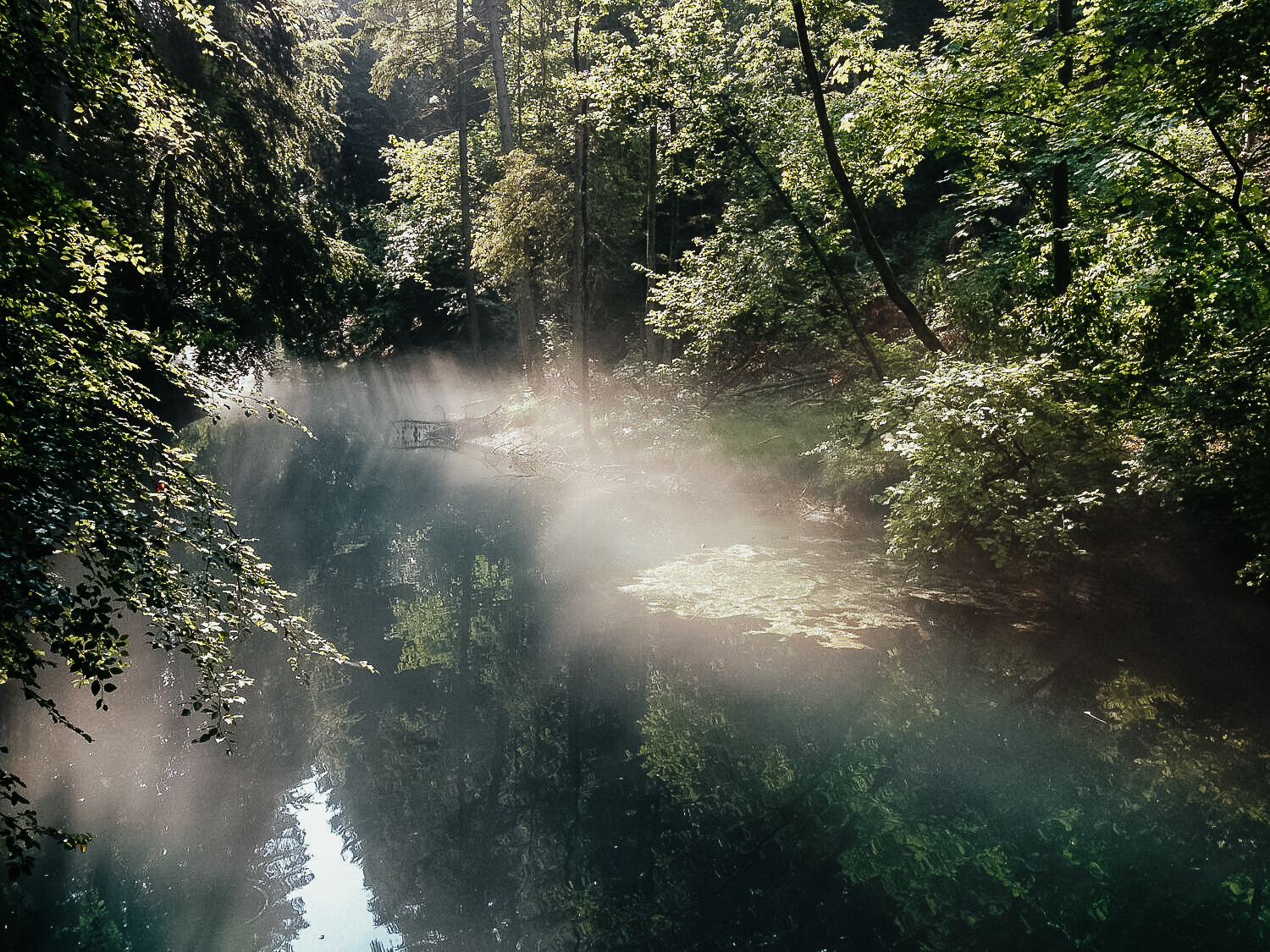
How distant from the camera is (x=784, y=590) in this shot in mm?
11820

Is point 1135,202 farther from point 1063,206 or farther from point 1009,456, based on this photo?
point 1009,456

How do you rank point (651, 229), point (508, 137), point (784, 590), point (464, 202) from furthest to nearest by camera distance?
1. point (464, 202)
2. point (508, 137)
3. point (651, 229)
4. point (784, 590)

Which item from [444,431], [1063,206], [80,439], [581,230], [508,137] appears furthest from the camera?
[444,431]

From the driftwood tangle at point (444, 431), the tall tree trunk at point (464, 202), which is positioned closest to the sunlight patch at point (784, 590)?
the driftwood tangle at point (444, 431)

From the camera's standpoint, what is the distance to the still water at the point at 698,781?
5555 millimetres

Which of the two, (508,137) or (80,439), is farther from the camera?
(508,137)

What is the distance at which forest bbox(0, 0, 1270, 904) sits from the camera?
4145 millimetres

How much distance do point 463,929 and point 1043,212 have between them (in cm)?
1211

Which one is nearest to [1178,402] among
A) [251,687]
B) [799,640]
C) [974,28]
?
[799,640]

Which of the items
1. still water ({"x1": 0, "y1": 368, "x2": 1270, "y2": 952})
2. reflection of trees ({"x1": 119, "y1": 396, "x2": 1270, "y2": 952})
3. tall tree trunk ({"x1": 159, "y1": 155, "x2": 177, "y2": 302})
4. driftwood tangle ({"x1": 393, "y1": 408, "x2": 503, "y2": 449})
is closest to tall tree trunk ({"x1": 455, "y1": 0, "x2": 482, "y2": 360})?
driftwood tangle ({"x1": 393, "y1": 408, "x2": 503, "y2": 449})

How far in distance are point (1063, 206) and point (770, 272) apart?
838 centimetres

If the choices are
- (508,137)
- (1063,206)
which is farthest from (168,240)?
(508,137)

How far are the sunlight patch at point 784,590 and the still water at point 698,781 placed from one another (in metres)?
0.07

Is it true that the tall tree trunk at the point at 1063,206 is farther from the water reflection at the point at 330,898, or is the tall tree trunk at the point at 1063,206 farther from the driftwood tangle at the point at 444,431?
the driftwood tangle at the point at 444,431
